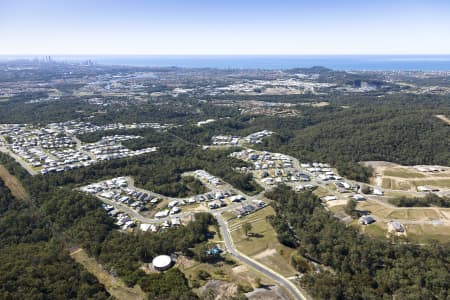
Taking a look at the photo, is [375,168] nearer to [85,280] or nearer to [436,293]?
[436,293]

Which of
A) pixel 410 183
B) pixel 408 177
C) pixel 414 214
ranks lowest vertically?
pixel 414 214

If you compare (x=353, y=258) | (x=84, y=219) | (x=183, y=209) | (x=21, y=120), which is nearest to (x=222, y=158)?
(x=183, y=209)

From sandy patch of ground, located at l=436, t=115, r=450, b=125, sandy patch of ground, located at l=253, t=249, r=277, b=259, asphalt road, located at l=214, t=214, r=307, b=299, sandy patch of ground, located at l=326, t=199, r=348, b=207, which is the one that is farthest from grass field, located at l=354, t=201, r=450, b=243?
sandy patch of ground, located at l=436, t=115, r=450, b=125

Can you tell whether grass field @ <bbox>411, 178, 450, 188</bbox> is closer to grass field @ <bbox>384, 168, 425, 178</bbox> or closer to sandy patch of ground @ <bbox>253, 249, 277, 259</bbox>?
grass field @ <bbox>384, 168, 425, 178</bbox>

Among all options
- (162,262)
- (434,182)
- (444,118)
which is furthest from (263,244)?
(444,118)

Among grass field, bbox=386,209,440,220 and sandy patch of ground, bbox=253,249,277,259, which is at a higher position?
grass field, bbox=386,209,440,220

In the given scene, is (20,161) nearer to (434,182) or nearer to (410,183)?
(410,183)

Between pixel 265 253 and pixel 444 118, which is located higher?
pixel 444 118
